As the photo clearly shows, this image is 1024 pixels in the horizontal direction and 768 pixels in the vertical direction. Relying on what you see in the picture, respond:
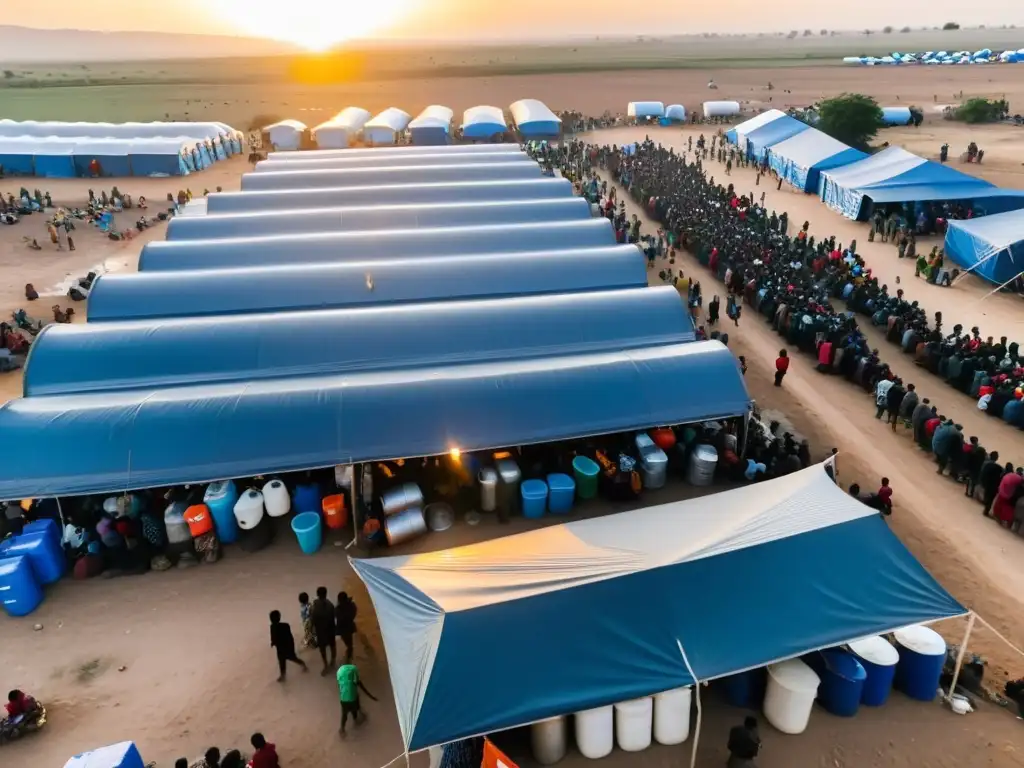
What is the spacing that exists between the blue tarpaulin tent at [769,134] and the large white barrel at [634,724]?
32419 millimetres

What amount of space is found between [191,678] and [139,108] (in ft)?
233

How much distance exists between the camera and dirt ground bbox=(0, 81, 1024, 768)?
7012mm

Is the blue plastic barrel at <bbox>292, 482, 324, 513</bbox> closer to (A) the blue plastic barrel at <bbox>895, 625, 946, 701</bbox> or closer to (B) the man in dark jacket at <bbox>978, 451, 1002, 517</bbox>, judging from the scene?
(A) the blue plastic barrel at <bbox>895, 625, 946, 701</bbox>

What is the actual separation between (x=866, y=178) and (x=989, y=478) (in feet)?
61.7

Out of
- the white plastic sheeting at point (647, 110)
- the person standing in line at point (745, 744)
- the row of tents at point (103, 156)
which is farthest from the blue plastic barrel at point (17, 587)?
the white plastic sheeting at point (647, 110)

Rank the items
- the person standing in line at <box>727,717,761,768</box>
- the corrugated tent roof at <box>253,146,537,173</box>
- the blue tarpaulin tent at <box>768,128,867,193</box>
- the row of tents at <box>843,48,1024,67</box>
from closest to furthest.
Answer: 1. the person standing in line at <box>727,717,761,768</box>
2. the corrugated tent roof at <box>253,146,537,173</box>
3. the blue tarpaulin tent at <box>768,128,867,193</box>
4. the row of tents at <box>843,48,1024,67</box>

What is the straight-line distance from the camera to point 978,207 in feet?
77.0

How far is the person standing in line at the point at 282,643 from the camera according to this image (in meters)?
7.49

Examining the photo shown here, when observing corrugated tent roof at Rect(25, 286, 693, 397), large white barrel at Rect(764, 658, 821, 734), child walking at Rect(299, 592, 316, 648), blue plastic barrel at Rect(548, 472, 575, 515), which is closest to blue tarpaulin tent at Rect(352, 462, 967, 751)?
large white barrel at Rect(764, 658, 821, 734)

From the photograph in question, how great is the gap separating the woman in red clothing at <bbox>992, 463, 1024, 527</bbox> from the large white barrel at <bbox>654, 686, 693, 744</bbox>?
6800mm

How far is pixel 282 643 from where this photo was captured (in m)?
7.69

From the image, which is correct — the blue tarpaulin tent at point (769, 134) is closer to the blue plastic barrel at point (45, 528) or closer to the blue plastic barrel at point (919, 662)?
the blue plastic barrel at point (919, 662)

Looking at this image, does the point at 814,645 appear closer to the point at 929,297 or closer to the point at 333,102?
the point at 929,297

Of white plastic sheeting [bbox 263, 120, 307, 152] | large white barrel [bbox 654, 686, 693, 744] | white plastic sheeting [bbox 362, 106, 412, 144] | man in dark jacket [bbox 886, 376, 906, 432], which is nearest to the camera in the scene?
large white barrel [bbox 654, 686, 693, 744]
